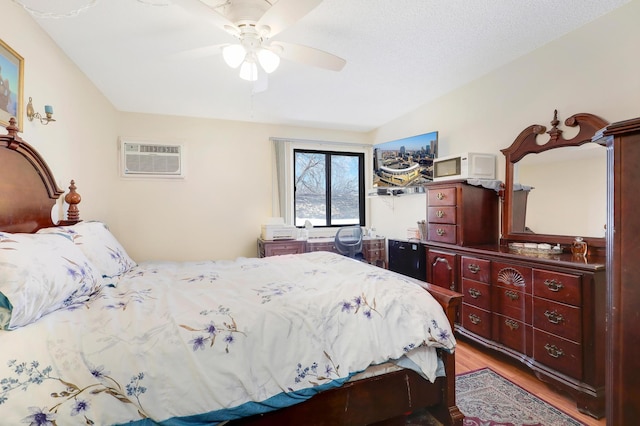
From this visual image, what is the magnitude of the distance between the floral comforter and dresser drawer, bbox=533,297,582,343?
3.04 ft

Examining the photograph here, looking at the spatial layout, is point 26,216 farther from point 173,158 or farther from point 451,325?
point 451,325

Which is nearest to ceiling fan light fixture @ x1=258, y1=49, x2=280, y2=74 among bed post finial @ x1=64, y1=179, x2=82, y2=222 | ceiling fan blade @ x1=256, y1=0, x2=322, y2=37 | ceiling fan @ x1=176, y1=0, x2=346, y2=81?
ceiling fan @ x1=176, y1=0, x2=346, y2=81

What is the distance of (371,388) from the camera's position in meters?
1.40

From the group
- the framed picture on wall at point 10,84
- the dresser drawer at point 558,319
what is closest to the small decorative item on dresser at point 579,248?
the dresser drawer at point 558,319

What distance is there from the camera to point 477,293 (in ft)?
7.93

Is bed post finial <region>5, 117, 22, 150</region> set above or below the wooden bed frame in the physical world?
above

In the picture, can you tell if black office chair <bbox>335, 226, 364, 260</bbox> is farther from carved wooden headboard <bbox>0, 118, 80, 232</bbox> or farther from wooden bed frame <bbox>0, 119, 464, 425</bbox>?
carved wooden headboard <bbox>0, 118, 80, 232</bbox>

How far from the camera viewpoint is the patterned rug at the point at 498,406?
5.43ft

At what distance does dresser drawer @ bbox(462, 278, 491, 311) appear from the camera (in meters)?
2.33

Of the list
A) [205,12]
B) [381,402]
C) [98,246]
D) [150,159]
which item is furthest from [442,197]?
[150,159]

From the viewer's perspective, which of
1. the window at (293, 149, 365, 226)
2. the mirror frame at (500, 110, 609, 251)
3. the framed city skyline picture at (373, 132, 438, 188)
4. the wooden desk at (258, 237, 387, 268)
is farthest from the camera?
the window at (293, 149, 365, 226)

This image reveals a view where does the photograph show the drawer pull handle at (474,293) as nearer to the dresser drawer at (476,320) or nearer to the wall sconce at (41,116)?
the dresser drawer at (476,320)

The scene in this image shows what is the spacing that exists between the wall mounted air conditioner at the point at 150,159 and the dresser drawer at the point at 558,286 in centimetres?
395

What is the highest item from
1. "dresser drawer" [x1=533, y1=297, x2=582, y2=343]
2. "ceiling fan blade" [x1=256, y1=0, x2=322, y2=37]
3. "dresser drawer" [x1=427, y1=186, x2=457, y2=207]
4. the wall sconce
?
"ceiling fan blade" [x1=256, y1=0, x2=322, y2=37]
